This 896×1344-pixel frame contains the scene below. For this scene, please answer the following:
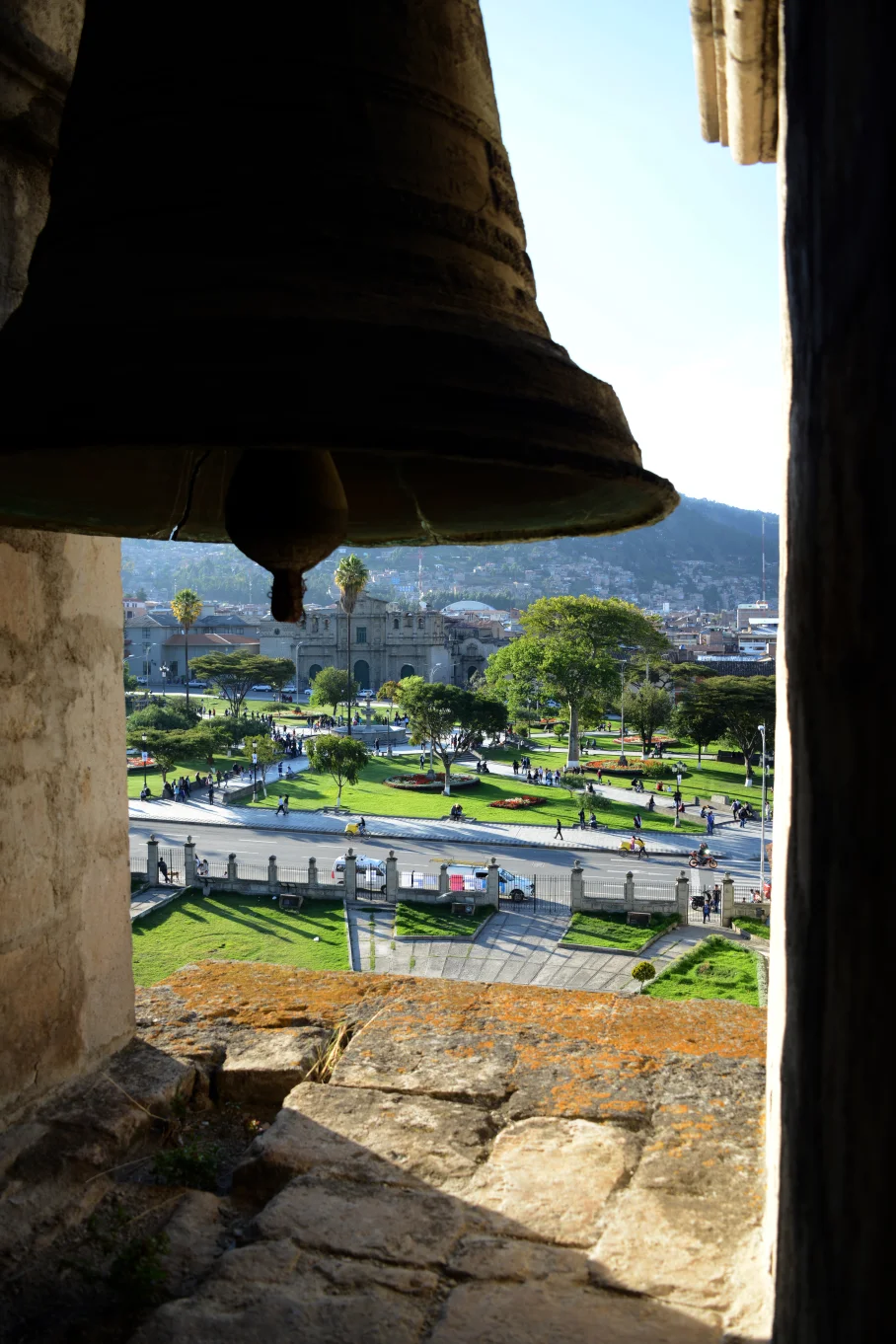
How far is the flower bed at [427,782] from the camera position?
34000 mm

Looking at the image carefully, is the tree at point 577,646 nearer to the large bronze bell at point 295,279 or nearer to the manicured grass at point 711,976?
the manicured grass at point 711,976

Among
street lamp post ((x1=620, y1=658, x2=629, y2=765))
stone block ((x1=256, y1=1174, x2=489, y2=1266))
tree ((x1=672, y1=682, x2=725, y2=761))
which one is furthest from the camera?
street lamp post ((x1=620, y1=658, x2=629, y2=765))

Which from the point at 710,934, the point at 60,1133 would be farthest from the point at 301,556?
the point at 710,934

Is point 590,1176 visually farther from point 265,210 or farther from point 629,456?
point 265,210

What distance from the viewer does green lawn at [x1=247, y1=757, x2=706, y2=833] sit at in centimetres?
2922

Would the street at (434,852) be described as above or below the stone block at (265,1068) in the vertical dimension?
below

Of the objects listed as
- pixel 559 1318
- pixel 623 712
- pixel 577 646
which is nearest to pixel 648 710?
pixel 623 712

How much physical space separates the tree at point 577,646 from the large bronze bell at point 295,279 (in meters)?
37.5

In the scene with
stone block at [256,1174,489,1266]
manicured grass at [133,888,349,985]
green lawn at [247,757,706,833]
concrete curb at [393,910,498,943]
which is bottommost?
concrete curb at [393,910,498,943]

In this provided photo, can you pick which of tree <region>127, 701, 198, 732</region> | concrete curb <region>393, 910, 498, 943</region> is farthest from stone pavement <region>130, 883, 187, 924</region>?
tree <region>127, 701, 198, 732</region>

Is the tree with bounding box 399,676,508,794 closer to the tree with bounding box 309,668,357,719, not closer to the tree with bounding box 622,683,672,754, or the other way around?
the tree with bounding box 622,683,672,754

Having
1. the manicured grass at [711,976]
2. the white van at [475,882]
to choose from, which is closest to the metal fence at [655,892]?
the white van at [475,882]

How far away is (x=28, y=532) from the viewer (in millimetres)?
2373

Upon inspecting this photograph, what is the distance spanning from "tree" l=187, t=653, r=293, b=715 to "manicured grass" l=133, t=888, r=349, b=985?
32.9m
